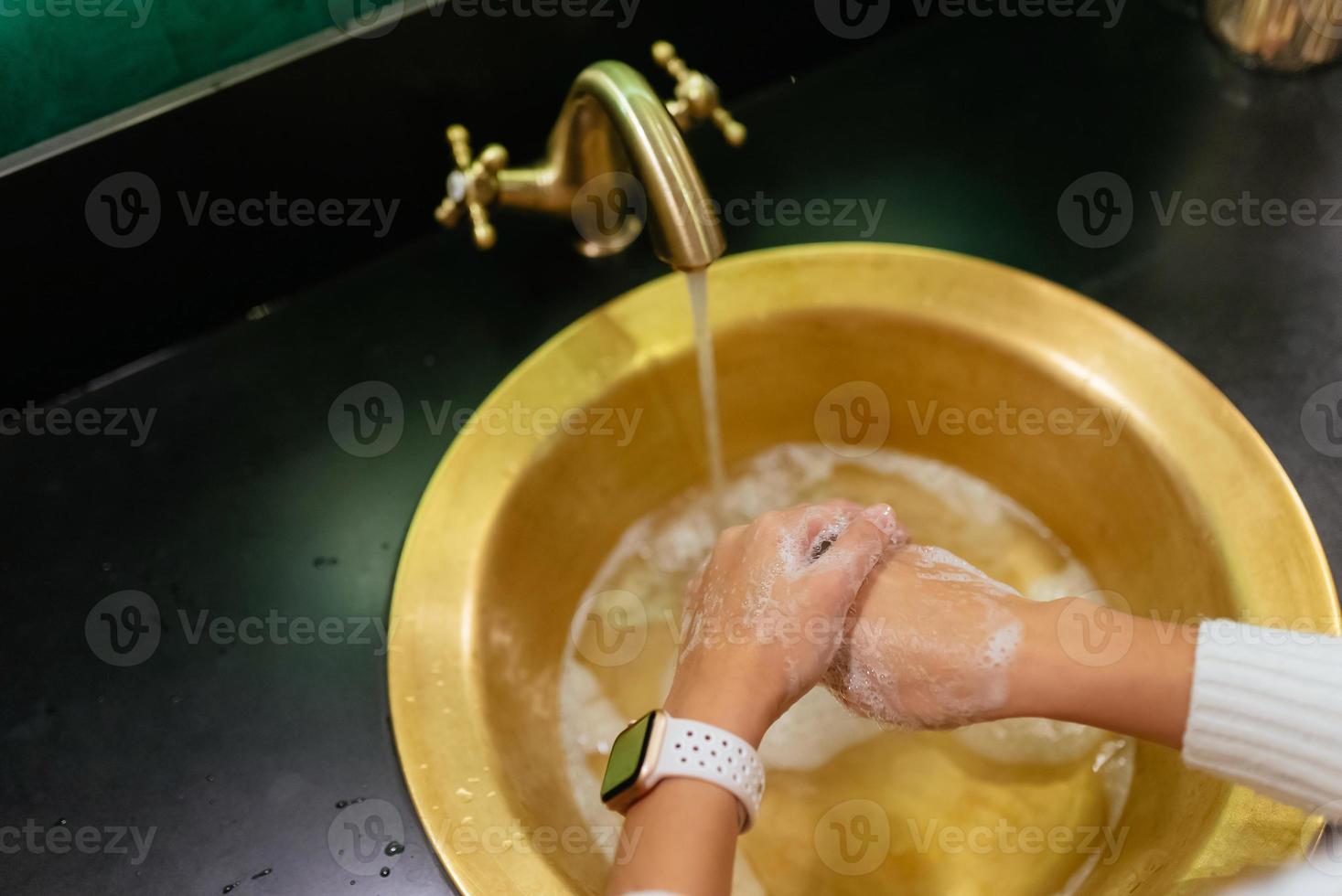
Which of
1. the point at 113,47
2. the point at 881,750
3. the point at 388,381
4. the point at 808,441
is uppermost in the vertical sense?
the point at 113,47

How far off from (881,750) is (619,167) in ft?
1.65

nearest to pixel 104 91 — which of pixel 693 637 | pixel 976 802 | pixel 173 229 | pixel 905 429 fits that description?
pixel 173 229

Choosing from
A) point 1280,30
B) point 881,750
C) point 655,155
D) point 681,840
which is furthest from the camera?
point 1280,30

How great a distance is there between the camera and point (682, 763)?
591 millimetres

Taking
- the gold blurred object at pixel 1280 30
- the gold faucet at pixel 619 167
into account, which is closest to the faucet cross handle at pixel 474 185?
the gold faucet at pixel 619 167

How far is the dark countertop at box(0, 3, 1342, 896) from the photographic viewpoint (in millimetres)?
694

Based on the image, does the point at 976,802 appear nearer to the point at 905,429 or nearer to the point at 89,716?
the point at 905,429

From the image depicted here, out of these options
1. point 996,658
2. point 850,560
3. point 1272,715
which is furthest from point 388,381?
point 1272,715

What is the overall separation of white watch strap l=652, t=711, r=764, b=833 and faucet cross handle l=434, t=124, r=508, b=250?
386mm

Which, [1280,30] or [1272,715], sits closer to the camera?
[1272,715]

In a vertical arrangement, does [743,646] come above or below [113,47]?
below

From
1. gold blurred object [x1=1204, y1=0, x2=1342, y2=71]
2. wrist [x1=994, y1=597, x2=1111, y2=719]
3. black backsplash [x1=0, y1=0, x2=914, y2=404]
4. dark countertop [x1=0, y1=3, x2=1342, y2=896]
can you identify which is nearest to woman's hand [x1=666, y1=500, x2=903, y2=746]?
wrist [x1=994, y1=597, x2=1111, y2=719]

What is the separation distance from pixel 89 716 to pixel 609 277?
1.72ft

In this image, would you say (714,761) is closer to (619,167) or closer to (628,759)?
(628,759)
